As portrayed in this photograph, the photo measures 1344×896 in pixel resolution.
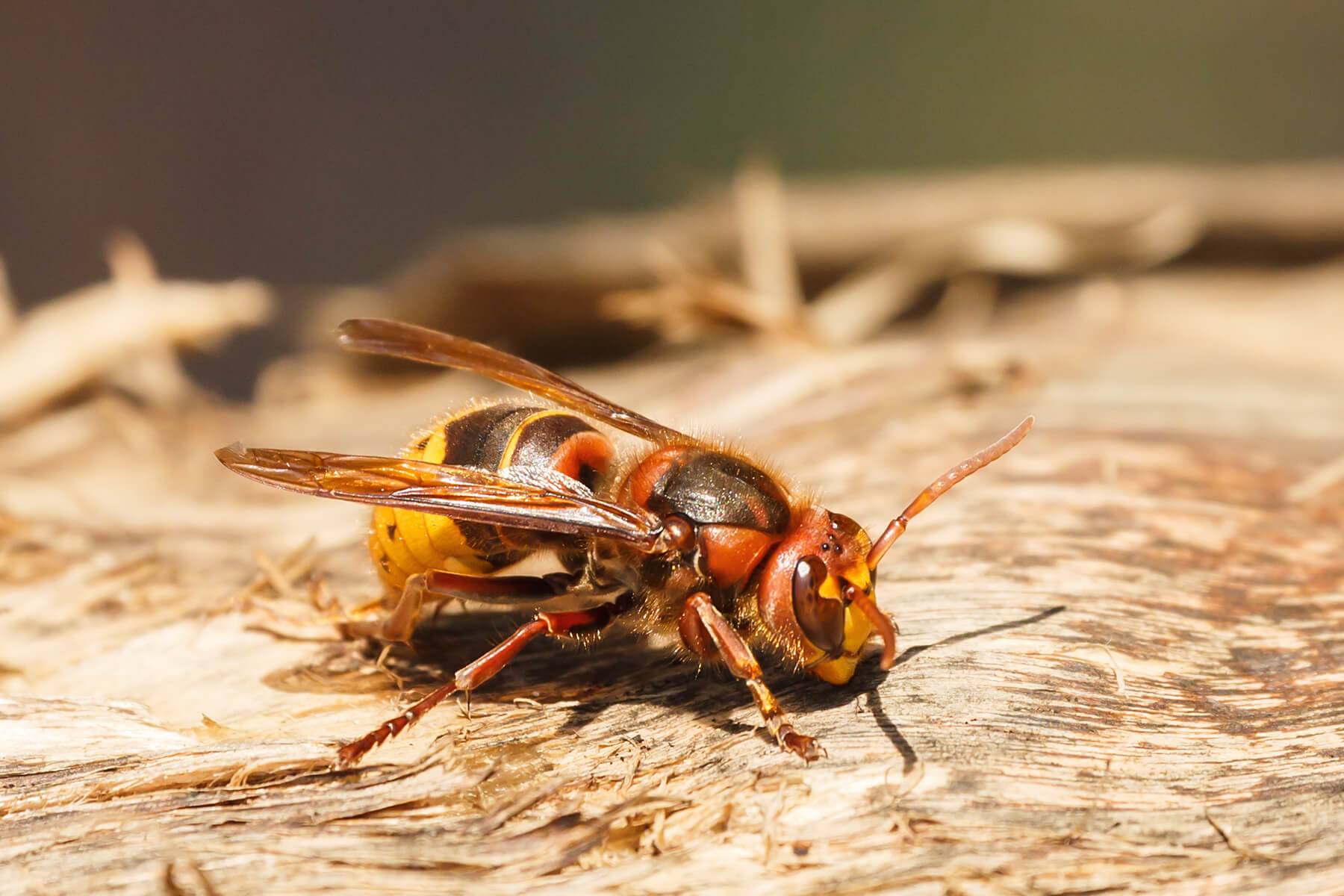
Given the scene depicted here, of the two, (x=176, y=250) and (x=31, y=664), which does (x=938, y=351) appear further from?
(x=176, y=250)

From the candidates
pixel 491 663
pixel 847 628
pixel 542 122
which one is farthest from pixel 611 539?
pixel 542 122

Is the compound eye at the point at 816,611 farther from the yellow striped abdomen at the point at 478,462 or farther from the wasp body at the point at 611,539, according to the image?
the yellow striped abdomen at the point at 478,462

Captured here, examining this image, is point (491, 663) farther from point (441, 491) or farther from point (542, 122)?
point (542, 122)

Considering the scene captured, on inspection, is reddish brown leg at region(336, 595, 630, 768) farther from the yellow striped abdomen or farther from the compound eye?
the compound eye

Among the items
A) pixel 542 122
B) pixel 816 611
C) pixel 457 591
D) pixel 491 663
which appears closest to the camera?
pixel 816 611

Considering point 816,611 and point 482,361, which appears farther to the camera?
point 482,361
